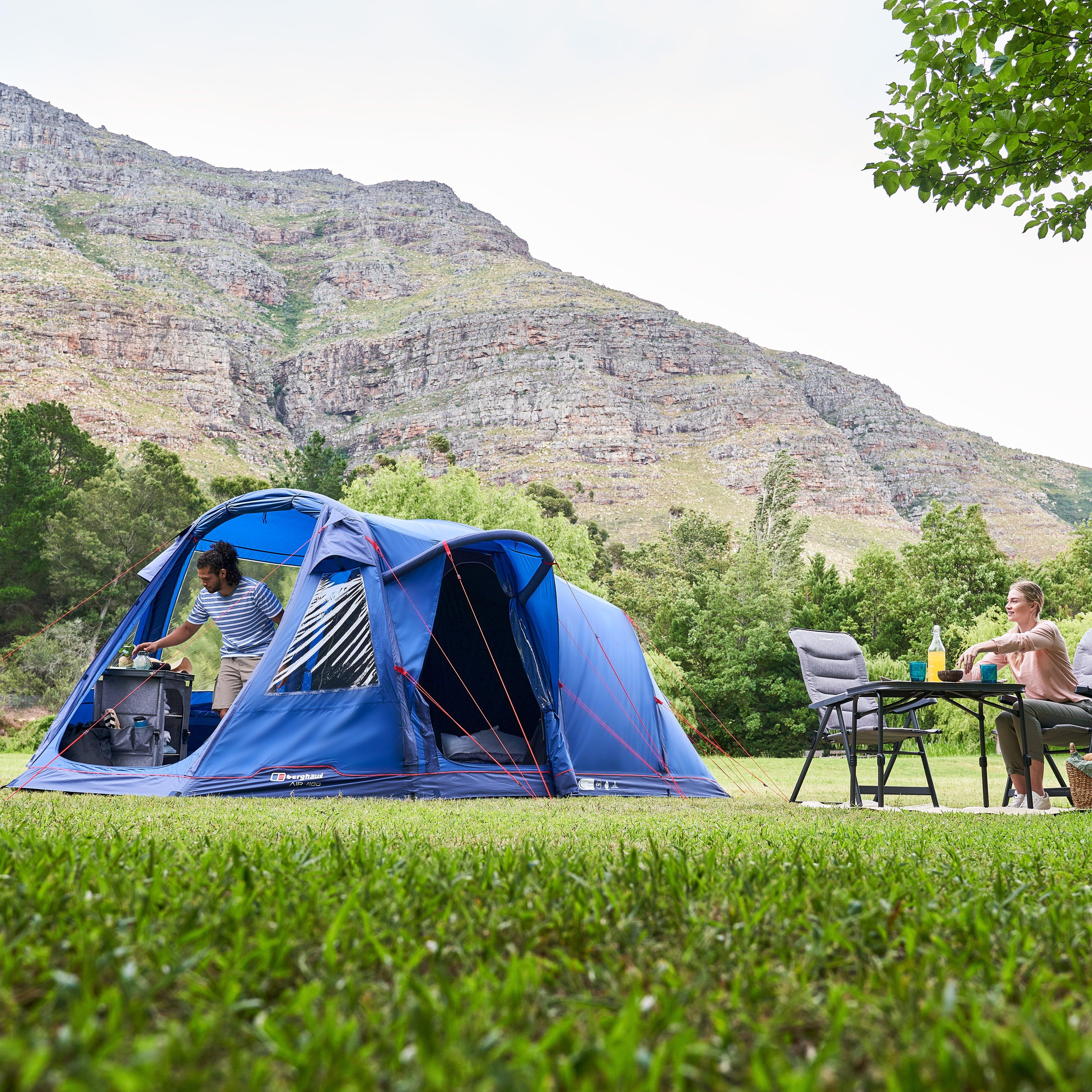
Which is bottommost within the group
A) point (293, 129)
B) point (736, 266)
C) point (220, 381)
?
point (220, 381)

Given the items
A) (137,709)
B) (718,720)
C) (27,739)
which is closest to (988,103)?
(137,709)

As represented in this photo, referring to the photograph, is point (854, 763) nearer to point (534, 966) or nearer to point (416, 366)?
point (534, 966)

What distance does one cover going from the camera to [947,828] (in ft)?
11.8

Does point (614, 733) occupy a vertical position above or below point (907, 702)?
below

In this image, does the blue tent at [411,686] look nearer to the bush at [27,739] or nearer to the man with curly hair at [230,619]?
the man with curly hair at [230,619]

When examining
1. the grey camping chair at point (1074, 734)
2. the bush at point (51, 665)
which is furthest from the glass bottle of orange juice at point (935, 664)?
the bush at point (51, 665)

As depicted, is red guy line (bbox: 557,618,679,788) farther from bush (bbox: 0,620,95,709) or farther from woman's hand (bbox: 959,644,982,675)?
bush (bbox: 0,620,95,709)

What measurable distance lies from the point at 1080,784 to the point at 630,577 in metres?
32.9

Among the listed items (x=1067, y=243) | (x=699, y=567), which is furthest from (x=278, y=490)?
(x=699, y=567)

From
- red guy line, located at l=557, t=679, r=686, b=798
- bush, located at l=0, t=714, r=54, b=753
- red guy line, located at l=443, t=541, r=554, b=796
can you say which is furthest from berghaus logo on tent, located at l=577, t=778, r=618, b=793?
bush, located at l=0, t=714, r=54, b=753

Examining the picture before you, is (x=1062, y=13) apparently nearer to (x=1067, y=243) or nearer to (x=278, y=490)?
(x=1067, y=243)

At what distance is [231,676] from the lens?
6.47m

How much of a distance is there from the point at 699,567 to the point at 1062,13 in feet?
104

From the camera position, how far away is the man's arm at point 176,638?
6371 millimetres
